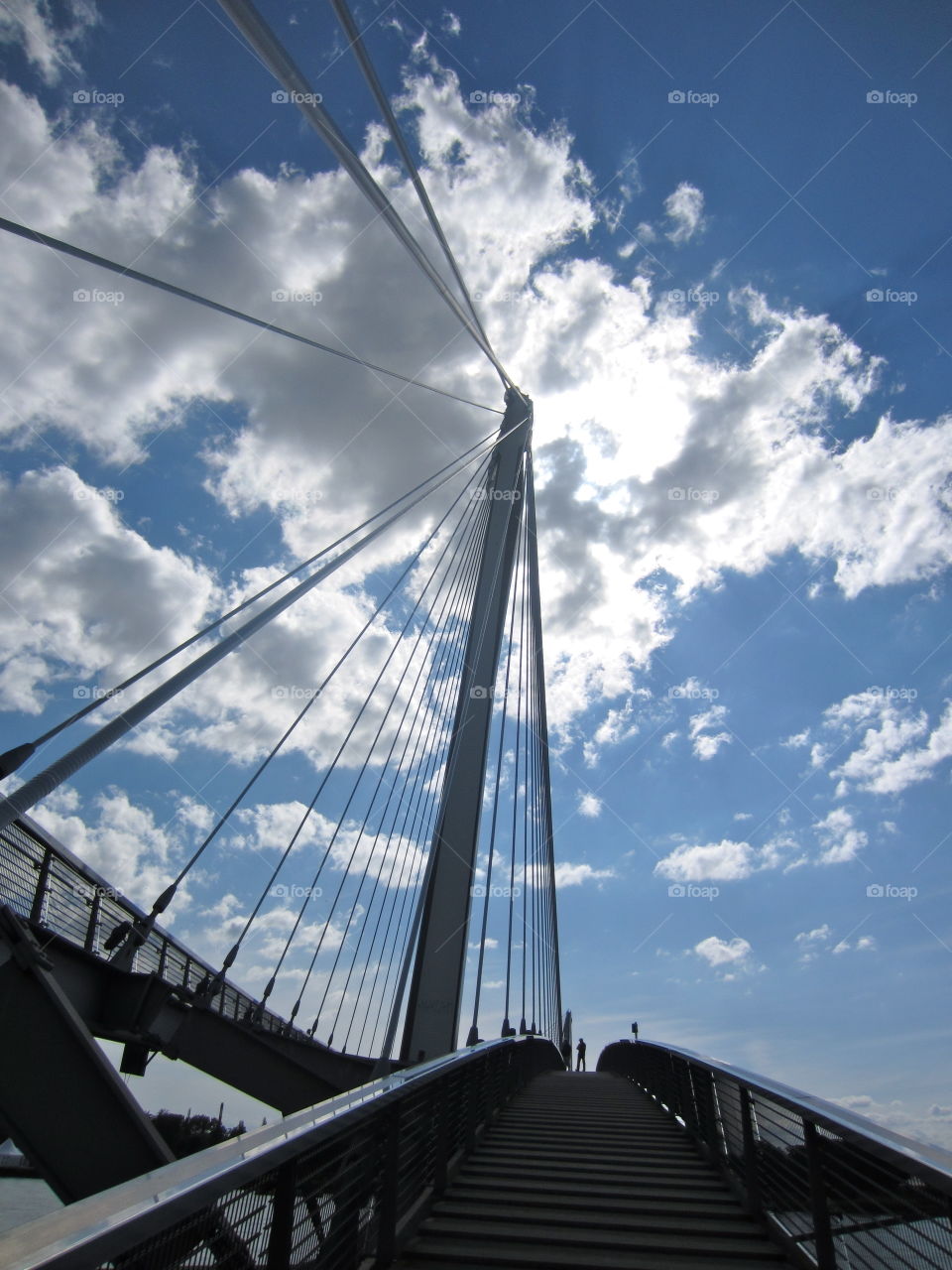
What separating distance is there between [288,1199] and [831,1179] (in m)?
1.98

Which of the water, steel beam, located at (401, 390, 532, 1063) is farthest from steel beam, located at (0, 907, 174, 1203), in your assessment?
the water

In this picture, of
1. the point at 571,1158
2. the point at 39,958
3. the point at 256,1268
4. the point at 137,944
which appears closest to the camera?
the point at 256,1268

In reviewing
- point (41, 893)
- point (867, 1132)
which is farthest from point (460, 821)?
point (867, 1132)

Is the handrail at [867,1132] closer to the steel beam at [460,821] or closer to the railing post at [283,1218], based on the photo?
the railing post at [283,1218]

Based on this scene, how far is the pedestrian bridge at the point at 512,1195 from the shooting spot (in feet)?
5.05

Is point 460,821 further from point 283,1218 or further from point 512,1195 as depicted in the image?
point 283,1218

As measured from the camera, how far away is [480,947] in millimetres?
10570

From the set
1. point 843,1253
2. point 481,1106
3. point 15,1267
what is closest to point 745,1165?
point 843,1253

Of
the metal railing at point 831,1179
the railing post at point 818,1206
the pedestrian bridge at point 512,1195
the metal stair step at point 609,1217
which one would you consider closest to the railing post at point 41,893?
the pedestrian bridge at point 512,1195

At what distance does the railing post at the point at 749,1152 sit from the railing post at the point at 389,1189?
1783 millimetres

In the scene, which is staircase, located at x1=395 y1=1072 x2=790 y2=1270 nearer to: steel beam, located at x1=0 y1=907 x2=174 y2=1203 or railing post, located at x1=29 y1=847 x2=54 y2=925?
steel beam, located at x1=0 y1=907 x2=174 y2=1203

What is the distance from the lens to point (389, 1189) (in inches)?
119

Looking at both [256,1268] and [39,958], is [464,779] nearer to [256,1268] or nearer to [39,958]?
[39,958]

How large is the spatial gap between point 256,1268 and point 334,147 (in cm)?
600
